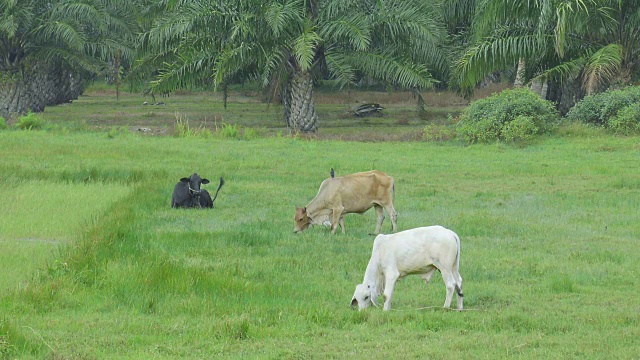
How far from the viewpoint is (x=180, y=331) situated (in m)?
8.29

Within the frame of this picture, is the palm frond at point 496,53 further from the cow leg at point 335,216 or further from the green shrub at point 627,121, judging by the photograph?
the cow leg at point 335,216

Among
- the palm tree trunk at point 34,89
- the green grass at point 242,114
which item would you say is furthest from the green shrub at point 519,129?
the palm tree trunk at point 34,89

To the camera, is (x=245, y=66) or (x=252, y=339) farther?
(x=245, y=66)

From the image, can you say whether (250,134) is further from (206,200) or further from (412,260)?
(412,260)

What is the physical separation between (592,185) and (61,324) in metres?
12.0

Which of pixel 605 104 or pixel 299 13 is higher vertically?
pixel 299 13

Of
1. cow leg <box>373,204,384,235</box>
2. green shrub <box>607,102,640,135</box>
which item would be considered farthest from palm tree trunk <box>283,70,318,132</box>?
cow leg <box>373,204,384,235</box>

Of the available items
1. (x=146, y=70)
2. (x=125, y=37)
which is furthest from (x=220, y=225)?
(x=125, y=37)

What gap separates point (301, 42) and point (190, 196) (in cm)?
1204

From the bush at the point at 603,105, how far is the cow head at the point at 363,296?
18.1 metres

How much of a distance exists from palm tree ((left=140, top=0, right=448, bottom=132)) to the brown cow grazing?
44.9 feet

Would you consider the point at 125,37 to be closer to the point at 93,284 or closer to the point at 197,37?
the point at 197,37

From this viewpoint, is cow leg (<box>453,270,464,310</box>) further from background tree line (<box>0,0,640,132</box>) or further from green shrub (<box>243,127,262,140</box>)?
green shrub (<box>243,127,262,140</box>)

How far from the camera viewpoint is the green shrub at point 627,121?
982 inches
